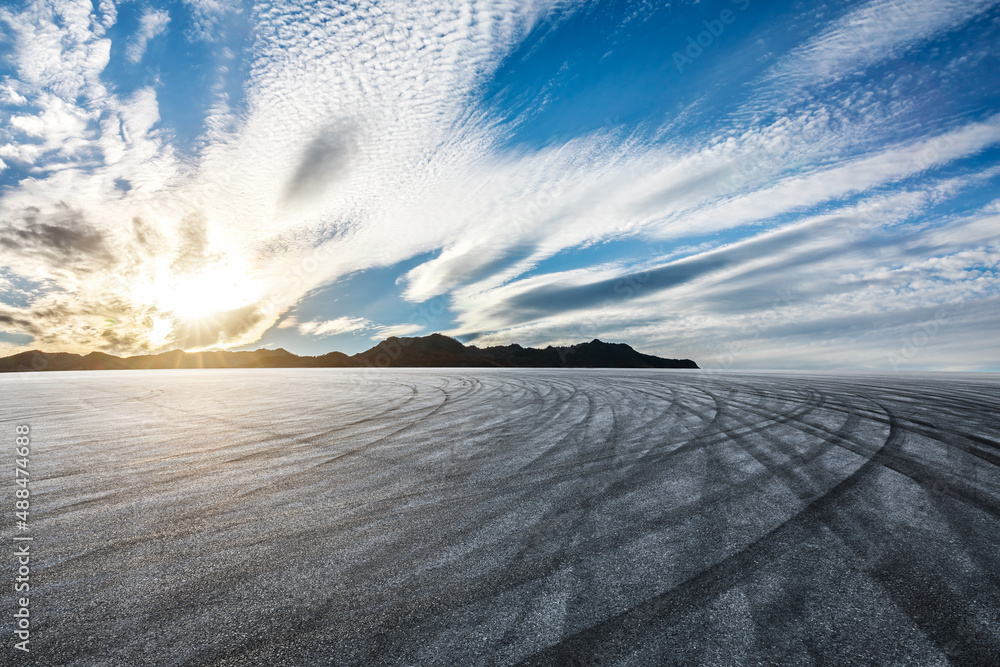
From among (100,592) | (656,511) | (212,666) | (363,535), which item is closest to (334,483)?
(363,535)

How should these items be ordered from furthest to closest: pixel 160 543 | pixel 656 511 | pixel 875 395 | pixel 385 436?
pixel 875 395
pixel 385 436
pixel 656 511
pixel 160 543

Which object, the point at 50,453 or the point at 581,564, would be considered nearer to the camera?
the point at 581,564

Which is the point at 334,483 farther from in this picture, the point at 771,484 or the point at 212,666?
the point at 771,484

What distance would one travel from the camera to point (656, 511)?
4.63m

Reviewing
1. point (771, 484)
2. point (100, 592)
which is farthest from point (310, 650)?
point (771, 484)

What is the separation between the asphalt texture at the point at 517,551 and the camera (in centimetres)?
257

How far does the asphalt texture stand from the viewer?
2.57 meters

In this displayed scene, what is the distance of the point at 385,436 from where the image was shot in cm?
878

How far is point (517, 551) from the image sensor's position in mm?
3701

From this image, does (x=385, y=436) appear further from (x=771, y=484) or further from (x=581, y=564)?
(x=771, y=484)

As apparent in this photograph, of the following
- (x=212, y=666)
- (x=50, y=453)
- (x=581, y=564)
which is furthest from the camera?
(x=50, y=453)

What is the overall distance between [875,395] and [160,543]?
20174 mm

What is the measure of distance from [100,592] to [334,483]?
2.65m

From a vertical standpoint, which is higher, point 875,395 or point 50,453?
point 50,453
